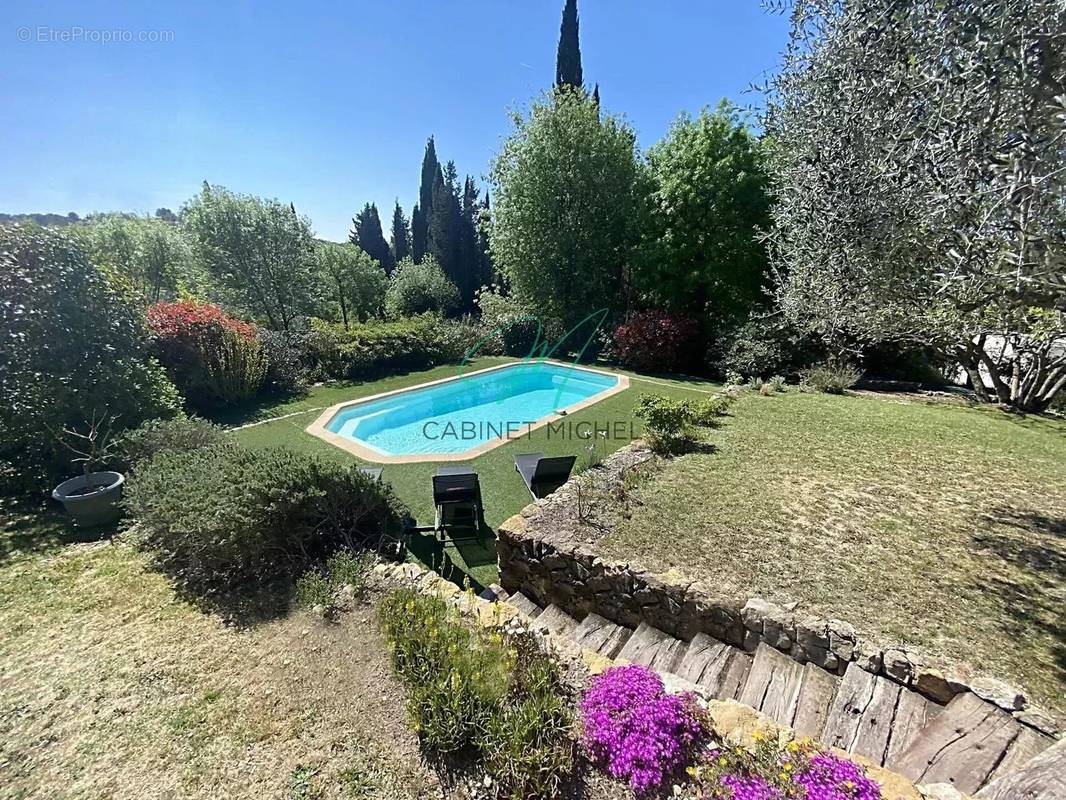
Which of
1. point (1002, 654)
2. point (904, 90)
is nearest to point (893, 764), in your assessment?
point (1002, 654)

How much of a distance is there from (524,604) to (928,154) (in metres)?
5.06

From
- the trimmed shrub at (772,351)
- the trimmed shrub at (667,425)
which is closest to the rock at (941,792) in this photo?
the trimmed shrub at (667,425)

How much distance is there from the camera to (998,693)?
2.44m

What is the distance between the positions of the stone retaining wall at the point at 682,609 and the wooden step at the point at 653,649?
0.39ft

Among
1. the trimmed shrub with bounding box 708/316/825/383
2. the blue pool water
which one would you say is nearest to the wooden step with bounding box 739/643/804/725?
the blue pool water

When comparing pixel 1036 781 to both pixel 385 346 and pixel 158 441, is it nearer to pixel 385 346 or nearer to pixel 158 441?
pixel 158 441

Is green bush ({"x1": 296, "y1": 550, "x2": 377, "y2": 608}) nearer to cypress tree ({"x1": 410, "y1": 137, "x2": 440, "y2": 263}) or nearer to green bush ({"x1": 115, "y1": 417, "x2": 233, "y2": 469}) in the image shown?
green bush ({"x1": 115, "y1": 417, "x2": 233, "y2": 469})

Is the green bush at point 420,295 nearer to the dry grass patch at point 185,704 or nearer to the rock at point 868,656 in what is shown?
the dry grass patch at point 185,704

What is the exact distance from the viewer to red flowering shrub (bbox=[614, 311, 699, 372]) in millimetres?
14695

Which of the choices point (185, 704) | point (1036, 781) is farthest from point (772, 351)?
point (185, 704)

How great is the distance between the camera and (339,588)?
3.90 meters

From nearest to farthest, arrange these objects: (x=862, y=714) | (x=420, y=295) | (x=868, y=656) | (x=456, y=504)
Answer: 1. (x=862, y=714)
2. (x=868, y=656)
3. (x=456, y=504)
4. (x=420, y=295)

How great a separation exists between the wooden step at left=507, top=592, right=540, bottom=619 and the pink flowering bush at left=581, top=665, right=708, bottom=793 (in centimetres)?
199

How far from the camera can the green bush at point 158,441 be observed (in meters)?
5.91
